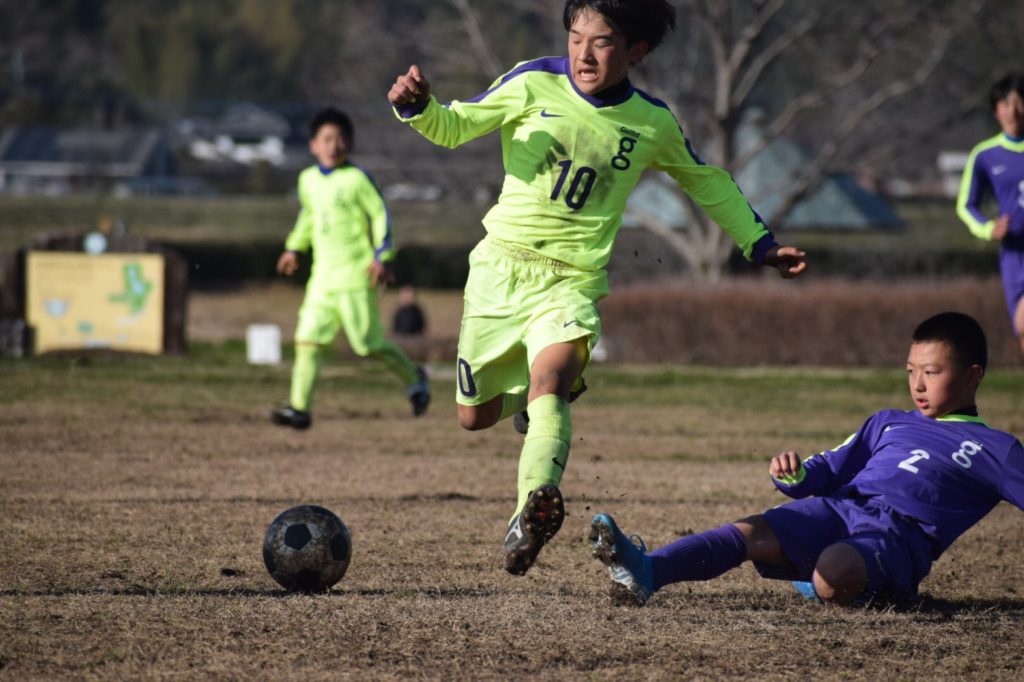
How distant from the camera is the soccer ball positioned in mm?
5969

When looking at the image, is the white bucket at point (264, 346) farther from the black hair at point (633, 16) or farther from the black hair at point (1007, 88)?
the black hair at point (633, 16)

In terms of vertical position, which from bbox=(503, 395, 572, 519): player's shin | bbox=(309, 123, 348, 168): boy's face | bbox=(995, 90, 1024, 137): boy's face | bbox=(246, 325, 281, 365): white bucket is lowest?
bbox=(246, 325, 281, 365): white bucket

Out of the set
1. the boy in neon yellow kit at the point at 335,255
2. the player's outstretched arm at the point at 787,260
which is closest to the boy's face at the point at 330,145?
the boy in neon yellow kit at the point at 335,255

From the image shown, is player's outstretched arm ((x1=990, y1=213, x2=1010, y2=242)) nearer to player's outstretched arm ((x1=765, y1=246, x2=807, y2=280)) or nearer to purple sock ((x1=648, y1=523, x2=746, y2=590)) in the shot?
player's outstretched arm ((x1=765, y1=246, x2=807, y2=280))

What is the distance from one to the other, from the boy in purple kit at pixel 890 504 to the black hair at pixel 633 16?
5.59 ft

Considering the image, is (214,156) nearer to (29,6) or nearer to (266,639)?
(29,6)

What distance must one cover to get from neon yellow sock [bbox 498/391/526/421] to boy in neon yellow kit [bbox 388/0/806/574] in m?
0.11

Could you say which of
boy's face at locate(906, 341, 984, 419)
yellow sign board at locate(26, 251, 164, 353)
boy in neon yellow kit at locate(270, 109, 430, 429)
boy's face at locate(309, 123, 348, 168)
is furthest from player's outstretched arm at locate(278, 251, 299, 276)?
yellow sign board at locate(26, 251, 164, 353)

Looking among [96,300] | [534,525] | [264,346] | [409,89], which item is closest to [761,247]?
[409,89]

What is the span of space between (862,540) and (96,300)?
1595cm

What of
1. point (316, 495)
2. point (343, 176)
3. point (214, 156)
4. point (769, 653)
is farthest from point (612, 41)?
point (214, 156)

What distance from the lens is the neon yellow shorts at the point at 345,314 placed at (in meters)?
11.9

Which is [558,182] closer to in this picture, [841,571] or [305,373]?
[841,571]

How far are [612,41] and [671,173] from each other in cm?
77
